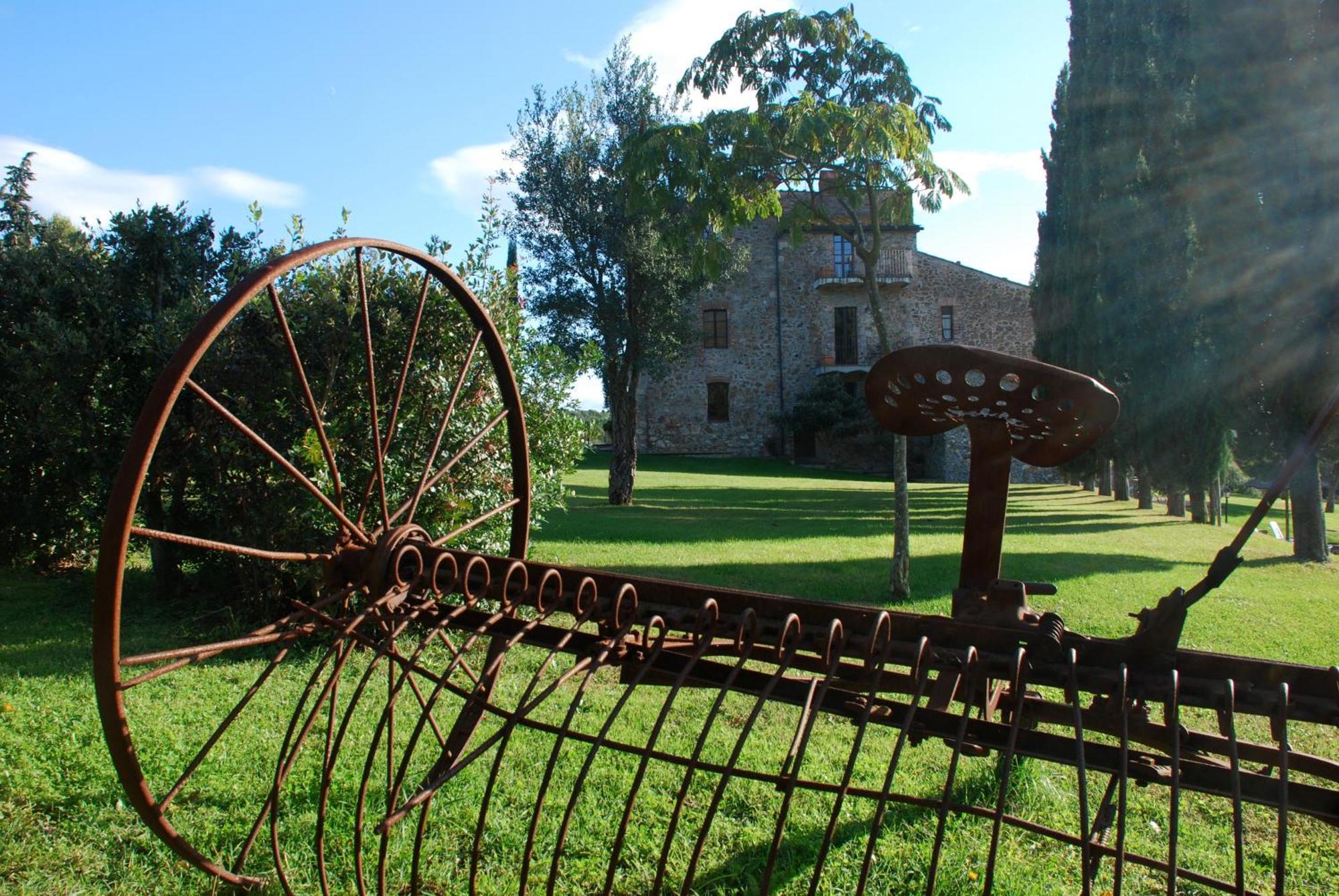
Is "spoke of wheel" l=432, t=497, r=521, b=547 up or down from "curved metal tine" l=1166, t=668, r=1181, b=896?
up

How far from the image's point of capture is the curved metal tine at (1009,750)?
4.12ft

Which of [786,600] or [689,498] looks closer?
[786,600]

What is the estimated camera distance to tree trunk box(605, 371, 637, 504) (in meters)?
13.7

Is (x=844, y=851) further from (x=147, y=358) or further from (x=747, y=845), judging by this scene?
(x=147, y=358)

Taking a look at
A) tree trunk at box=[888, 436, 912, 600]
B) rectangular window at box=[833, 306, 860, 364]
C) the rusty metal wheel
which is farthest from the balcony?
the rusty metal wheel

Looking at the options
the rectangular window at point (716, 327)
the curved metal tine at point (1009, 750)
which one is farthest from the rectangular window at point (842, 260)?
the curved metal tine at point (1009, 750)

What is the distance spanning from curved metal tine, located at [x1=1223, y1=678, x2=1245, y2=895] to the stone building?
2485cm

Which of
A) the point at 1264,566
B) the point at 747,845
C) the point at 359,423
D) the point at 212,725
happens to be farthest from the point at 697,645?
the point at 1264,566

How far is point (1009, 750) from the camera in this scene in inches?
56.0

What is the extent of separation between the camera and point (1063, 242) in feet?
52.2

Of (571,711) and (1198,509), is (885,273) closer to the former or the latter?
(1198,509)

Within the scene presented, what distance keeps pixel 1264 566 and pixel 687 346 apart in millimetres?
17313

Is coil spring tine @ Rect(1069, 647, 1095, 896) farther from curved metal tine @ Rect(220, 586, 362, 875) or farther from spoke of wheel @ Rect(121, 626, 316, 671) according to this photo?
spoke of wheel @ Rect(121, 626, 316, 671)

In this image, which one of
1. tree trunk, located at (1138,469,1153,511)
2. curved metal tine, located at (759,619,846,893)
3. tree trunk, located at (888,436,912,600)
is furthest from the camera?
tree trunk, located at (1138,469,1153,511)
